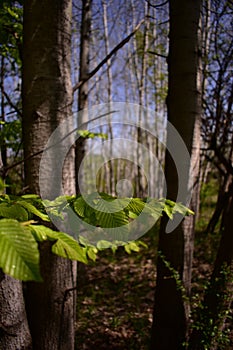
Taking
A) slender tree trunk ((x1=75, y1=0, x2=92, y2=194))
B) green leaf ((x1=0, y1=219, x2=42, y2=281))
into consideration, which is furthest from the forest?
slender tree trunk ((x1=75, y1=0, x2=92, y2=194))

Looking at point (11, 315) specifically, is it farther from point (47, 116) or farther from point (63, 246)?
point (47, 116)

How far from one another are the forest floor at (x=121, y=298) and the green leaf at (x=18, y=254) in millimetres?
1365

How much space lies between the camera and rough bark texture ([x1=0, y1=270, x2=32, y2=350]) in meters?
1.27

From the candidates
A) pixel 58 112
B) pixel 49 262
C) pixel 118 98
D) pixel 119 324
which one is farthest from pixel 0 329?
pixel 118 98

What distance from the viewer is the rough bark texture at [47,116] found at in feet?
5.15

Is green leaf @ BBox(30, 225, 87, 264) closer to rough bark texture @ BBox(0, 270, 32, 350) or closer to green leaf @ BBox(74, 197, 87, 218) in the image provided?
green leaf @ BBox(74, 197, 87, 218)

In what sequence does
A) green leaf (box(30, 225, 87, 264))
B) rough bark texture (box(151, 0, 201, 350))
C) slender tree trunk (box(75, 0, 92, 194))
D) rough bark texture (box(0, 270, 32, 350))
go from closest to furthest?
1. green leaf (box(30, 225, 87, 264))
2. rough bark texture (box(0, 270, 32, 350))
3. rough bark texture (box(151, 0, 201, 350))
4. slender tree trunk (box(75, 0, 92, 194))

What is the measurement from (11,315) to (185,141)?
1625 mm

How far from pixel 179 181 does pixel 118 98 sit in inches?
478

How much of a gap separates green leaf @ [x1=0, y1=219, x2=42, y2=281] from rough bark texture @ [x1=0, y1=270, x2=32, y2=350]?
2.76 ft

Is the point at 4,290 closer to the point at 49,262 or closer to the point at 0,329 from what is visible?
the point at 0,329

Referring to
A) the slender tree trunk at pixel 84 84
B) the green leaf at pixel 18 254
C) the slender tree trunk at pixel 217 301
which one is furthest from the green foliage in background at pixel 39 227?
the slender tree trunk at pixel 84 84

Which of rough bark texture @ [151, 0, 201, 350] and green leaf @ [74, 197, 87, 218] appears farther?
rough bark texture @ [151, 0, 201, 350]

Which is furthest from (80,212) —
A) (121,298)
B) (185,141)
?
(121,298)
